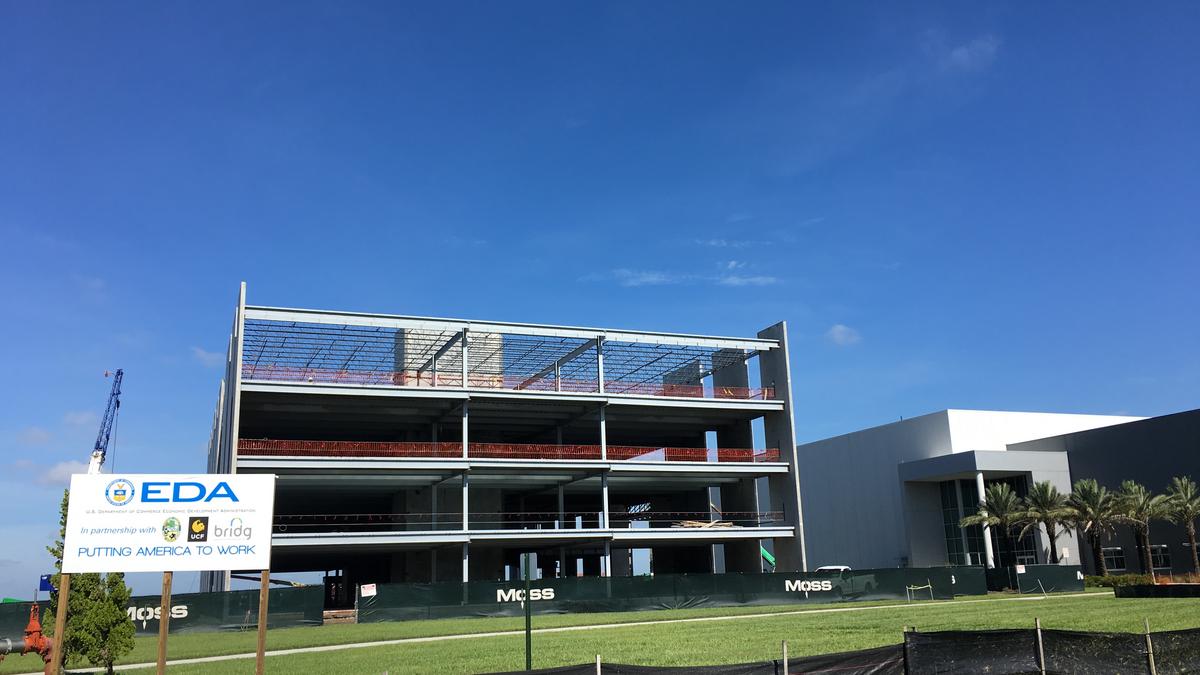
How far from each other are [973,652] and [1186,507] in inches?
1924

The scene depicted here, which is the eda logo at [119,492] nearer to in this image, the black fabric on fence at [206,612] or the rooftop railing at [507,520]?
the black fabric on fence at [206,612]

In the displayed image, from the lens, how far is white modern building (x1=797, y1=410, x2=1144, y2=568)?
67.4 meters

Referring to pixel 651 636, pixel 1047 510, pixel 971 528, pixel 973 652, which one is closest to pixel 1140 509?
pixel 1047 510

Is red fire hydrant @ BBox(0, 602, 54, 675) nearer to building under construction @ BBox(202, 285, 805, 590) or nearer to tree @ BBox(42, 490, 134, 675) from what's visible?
tree @ BBox(42, 490, 134, 675)

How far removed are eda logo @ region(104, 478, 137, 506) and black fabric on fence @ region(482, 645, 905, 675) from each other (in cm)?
666

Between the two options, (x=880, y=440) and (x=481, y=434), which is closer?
(x=481, y=434)

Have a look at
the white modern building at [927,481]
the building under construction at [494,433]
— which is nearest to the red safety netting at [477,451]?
the building under construction at [494,433]

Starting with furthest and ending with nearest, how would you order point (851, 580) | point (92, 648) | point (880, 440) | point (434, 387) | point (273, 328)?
point (880, 440) → point (434, 387) → point (273, 328) → point (851, 580) → point (92, 648)

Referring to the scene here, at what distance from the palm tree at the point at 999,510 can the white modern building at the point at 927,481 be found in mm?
2628

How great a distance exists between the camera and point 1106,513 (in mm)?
57125

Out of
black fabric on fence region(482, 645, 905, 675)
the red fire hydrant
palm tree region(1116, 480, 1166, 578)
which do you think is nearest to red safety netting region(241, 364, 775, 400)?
palm tree region(1116, 480, 1166, 578)

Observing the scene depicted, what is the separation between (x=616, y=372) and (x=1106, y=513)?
1272 inches

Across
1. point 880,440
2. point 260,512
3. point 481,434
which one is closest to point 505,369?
point 481,434

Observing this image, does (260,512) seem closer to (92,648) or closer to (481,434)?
(92,648)
